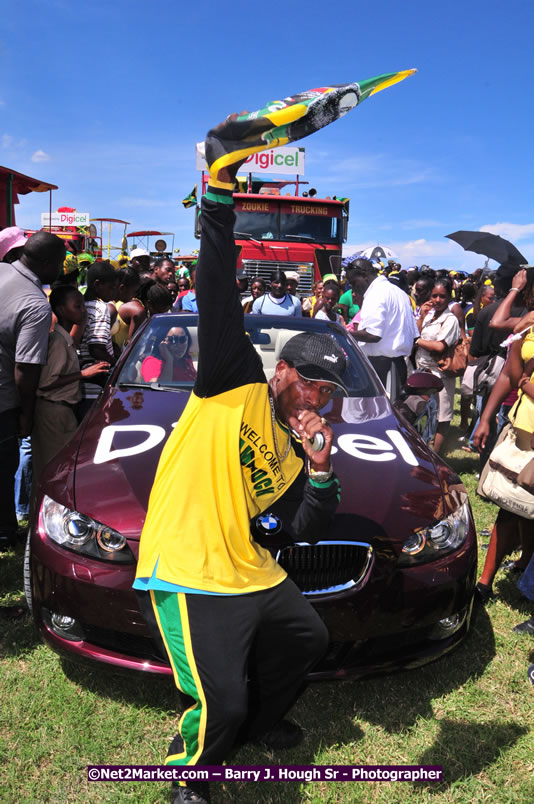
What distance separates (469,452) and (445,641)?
4.87m

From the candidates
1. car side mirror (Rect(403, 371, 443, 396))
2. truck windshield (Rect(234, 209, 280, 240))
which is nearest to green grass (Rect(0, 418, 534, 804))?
car side mirror (Rect(403, 371, 443, 396))

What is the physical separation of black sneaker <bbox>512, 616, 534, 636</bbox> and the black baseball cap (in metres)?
2.15

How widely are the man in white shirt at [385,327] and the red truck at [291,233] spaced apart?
575cm

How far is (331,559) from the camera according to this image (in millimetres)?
2336

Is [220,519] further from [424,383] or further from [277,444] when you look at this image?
[424,383]

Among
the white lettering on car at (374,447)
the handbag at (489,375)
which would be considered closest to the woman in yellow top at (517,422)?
the white lettering on car at (374,447)

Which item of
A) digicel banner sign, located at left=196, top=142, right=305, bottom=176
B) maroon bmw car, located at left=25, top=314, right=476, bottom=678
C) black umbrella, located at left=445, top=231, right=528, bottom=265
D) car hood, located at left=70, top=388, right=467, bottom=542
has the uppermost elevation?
digicel banner sign, located at left=196, top=142, right=305, bottom=176

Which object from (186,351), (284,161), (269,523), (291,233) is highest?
(284,161)

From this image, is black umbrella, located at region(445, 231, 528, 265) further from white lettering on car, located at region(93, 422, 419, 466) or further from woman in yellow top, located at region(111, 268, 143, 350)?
woman in yellow top, located at region(111, 268, 143, 350)

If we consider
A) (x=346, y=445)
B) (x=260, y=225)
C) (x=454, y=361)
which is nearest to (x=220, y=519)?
(x=346, y=445)

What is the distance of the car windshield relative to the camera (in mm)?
3611

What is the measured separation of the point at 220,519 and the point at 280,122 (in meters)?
1.01

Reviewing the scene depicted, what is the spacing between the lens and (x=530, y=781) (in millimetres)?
2211

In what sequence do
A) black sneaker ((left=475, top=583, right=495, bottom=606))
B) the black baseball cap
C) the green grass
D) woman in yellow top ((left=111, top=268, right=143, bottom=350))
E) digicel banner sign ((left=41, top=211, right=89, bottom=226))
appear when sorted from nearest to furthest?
1. the black baseball cap
2. the green grass
3. black sneaker ((left=475, top=583, right=495, bottom=606))
4. woman in yellow top ((left=111, top=268, right=143, bottom=350))
5. digicel banner sign ((left=41, top=211, right=89, bottom=226))
